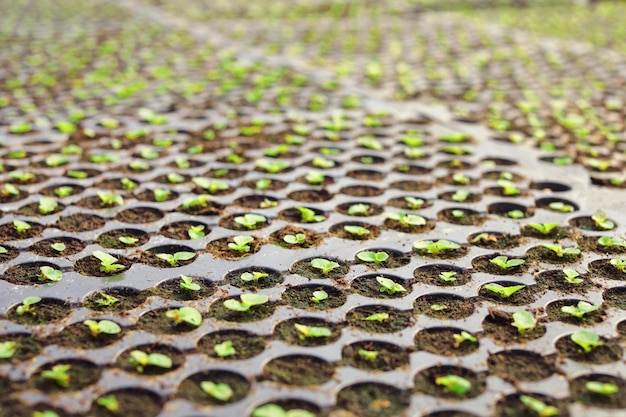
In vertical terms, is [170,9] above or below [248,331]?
above

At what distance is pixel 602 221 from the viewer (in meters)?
2.75

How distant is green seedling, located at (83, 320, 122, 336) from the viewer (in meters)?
1.97

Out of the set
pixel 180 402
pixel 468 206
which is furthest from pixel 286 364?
pixel 468 206

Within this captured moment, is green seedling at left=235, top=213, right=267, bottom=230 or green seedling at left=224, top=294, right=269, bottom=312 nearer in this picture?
green seedling at left=224, top=294, right=269, bottom=312

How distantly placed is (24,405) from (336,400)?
80 centimetres

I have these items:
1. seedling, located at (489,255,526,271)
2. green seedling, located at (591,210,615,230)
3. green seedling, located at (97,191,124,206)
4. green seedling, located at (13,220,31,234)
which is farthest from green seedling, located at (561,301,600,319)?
green seedling, located at (13,220,31,234)

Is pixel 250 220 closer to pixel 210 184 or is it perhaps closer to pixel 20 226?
pixel 210 184

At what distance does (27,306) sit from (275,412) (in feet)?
3.12

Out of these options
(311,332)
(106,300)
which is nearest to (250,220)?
(106,300)

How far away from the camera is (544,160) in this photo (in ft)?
11.6

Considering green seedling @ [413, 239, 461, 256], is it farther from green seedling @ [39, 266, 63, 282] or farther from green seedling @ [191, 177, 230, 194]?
green seedling @ [39, 266, 63, 282]

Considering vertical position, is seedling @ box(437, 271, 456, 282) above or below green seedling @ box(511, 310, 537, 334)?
above

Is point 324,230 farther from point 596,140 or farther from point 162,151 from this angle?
point 596,140

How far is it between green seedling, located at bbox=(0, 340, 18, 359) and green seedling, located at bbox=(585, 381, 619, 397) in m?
1.60
